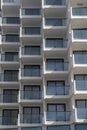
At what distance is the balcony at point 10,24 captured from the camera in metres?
51.0

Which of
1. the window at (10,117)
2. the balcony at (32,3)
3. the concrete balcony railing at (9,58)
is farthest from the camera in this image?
the balcony at (32,3)

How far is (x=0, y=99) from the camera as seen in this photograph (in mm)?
45781

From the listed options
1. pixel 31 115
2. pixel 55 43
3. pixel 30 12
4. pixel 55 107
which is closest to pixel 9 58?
pixel 55 43

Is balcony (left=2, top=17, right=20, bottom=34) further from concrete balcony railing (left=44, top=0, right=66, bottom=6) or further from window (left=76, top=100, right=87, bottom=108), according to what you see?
window (left=76, top=100, right=87, bottom=108)

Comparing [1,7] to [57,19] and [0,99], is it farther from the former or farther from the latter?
[0,99]

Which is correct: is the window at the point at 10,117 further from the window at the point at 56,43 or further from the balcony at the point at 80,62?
the balcony at the point at 80,62

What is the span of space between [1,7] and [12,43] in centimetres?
631

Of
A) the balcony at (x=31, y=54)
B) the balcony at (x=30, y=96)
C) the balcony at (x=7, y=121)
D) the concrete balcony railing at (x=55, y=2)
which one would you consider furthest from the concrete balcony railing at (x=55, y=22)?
the balcony at (x=7, y=121)

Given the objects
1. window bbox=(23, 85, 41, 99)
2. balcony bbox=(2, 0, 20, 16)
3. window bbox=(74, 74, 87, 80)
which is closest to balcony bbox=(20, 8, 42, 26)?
balcony bbox=(2, 0, 20, 16)

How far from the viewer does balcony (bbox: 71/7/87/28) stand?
45197 mm

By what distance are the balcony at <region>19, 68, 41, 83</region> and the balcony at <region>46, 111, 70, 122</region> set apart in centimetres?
559

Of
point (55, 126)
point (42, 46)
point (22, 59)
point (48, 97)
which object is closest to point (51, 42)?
point (42, 46)

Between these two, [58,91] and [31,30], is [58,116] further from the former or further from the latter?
[31,30]

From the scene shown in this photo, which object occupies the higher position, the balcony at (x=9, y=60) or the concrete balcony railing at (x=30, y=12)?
the concrete balcony railing at (x=30, y=12)
